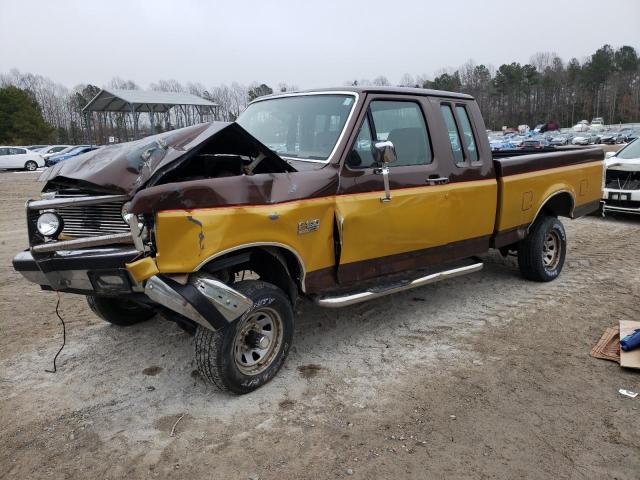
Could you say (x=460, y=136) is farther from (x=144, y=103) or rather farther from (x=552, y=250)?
(x=144, y=103)

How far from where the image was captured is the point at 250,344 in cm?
376

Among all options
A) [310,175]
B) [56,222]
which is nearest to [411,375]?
[310,175]

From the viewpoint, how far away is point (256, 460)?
296 centimetres

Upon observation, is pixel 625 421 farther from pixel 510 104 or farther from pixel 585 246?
pixel 510 104

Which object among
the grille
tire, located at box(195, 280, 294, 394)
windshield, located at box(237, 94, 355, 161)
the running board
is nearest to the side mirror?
windshield, located at box(237, 94, 355, 161)

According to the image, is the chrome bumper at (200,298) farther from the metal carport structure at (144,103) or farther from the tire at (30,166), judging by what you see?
the tire at (30,166)

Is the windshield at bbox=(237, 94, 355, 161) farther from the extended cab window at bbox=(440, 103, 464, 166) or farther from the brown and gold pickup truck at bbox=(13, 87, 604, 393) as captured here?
the extended cab window at bbox=(440, 103, 464, 166)

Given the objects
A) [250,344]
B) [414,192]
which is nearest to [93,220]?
[250,344]

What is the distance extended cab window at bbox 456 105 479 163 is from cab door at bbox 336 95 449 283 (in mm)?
547

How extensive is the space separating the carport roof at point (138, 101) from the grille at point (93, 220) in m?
25.3

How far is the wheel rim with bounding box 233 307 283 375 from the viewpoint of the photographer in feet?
11.9

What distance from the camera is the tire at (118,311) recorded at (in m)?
4.65

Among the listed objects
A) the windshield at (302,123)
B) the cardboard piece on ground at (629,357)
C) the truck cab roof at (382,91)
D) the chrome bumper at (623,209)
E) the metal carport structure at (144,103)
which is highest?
the metal carport structure at (144,103)

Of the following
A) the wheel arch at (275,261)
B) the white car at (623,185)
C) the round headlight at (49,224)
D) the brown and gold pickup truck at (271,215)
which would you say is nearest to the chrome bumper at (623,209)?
the white car at (623,185)
